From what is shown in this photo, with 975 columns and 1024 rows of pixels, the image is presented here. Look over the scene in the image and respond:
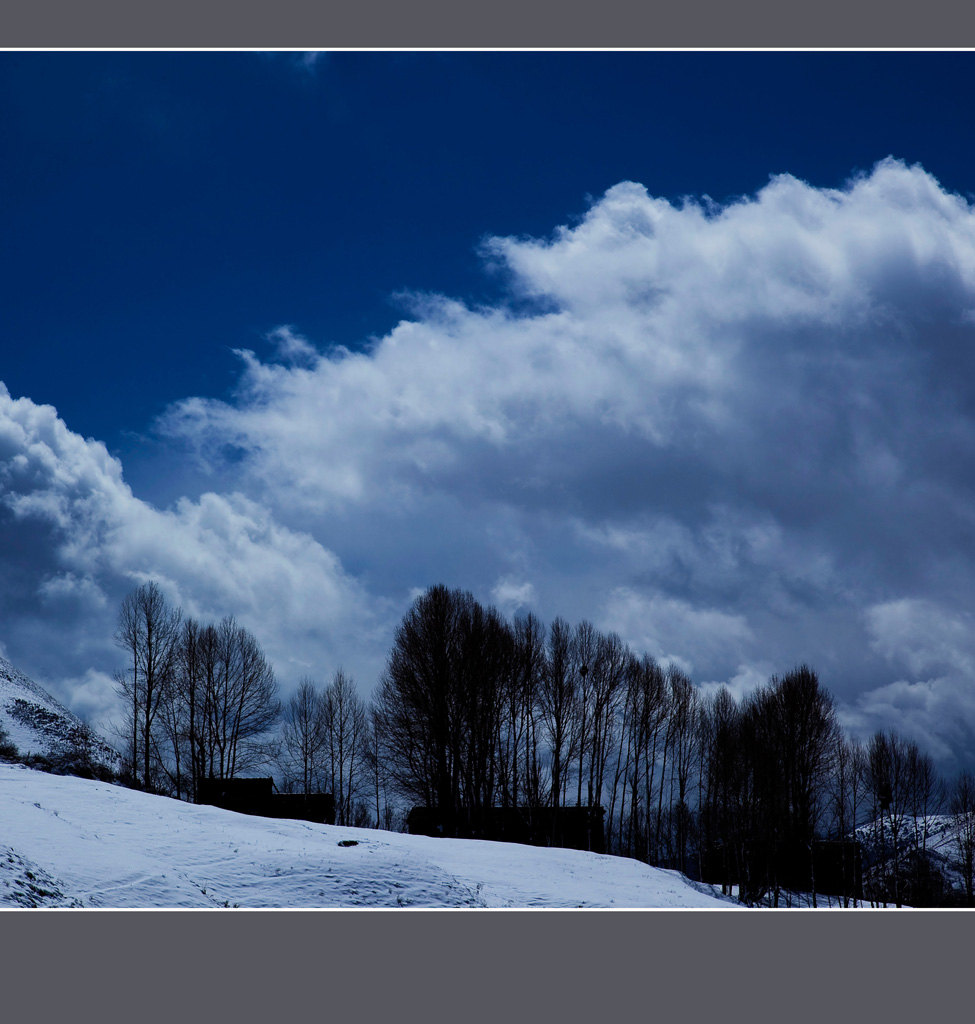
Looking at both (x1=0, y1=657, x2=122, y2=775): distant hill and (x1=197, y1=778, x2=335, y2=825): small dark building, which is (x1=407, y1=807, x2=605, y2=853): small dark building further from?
(x1=0, y1=657, x2=122, y2=775): distant hill

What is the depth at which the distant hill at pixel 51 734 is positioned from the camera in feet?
133

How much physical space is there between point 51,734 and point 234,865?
32.2 metres

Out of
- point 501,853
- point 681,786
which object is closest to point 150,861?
point 501,853

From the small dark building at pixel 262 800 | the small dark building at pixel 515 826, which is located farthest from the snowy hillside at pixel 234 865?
the small dark building at pixel 262 800

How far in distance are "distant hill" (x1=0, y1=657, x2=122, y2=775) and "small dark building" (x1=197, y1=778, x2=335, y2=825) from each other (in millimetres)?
5123

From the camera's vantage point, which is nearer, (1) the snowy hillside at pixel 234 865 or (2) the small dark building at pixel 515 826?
(1) the snowy hillside at pixel 234 865

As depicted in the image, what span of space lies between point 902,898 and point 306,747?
35.8m

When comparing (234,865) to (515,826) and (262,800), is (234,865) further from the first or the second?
(262,800)

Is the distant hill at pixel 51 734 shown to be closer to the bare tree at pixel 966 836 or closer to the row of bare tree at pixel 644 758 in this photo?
the row of bare tree at pixel 644 758

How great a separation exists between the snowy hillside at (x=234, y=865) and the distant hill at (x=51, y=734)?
43.0 ft

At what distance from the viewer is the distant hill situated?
4044 cm

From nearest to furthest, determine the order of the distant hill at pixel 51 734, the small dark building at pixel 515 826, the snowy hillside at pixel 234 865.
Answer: the snowy hillside at pixel 234 865, the distant hill at pixel 51 734, the small dark building at pixel 515 826

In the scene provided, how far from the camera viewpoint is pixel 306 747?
51188 mm

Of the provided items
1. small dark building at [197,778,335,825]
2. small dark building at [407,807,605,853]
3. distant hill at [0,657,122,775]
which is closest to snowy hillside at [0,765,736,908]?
distant hill at [0,657,122,775]
